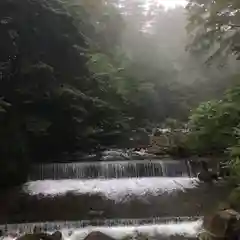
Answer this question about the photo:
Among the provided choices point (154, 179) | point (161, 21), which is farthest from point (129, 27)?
point (154, 179)

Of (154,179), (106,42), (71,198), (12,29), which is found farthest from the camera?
(106,42)

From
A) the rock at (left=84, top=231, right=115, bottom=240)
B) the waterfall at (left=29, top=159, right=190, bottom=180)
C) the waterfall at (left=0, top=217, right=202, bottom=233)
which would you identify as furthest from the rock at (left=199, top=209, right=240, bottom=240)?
the waterfall at (left=29, top=159, right=190, bottom=180)

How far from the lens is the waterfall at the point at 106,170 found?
1243cm

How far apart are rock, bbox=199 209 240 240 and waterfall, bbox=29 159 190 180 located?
13.3ft

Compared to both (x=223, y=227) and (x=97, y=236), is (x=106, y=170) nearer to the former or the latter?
(x=97, y=236)

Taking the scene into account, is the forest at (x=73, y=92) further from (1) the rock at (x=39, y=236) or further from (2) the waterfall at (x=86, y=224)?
(1) the rock at (x=39, y=236)

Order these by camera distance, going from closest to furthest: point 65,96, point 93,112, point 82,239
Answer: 1. point 82,239
2. point 65,96
3. point 93,112

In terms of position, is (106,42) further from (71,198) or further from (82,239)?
(82,239)

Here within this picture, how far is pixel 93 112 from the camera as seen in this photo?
16828 millimetres

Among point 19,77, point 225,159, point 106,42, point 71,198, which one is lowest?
point 71,198

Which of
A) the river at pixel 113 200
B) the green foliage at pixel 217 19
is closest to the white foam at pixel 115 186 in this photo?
the river at pixel 113 200

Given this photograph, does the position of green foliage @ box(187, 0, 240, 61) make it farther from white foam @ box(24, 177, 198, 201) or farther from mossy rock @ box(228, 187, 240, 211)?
mossy rock @ box(228, 187, 240, 211)

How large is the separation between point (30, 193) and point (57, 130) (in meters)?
4.71

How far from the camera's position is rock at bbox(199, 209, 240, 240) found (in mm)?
8281
